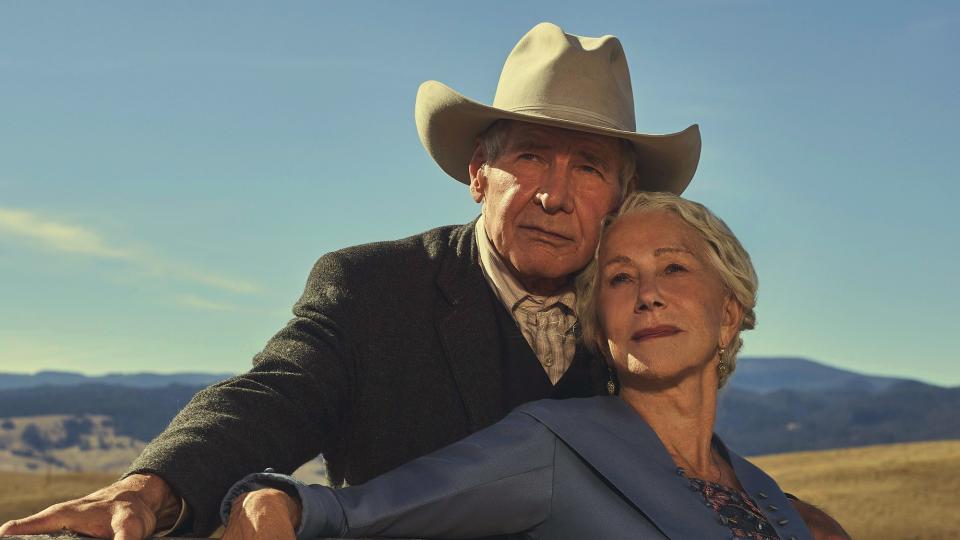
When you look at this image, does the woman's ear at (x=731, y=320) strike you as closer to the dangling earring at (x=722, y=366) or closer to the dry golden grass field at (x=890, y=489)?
the dangling earring at (x=722, y=366)

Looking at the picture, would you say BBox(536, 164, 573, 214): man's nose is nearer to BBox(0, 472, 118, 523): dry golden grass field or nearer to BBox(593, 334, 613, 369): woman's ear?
BBox(593, 334, 613, 369): woman's ear

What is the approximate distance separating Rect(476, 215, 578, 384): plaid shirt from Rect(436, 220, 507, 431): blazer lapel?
0.06 m

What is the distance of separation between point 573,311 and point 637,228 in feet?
2.37

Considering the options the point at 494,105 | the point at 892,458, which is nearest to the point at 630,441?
the point at 494,105

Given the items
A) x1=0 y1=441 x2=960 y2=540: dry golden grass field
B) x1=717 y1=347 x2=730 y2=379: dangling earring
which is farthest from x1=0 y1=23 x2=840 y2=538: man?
x1=0 y1=441 x2=960 y2=540: dry golden grass field

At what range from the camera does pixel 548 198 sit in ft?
12.9

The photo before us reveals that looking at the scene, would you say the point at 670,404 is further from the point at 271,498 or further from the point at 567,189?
the point at 271,498

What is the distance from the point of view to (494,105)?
442cm

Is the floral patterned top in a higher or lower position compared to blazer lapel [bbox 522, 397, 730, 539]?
lower

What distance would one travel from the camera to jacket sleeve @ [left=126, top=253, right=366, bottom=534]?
3074 mm

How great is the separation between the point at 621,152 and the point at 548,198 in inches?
17.0

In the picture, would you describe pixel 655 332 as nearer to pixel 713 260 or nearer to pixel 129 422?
pixel 713 260

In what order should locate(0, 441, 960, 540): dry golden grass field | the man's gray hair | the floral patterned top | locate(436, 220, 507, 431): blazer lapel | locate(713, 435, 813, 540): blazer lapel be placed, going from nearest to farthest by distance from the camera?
the floral patterned top, locate(713, 435, 813, 540): blazer lapel, locate(436, 220, 507, 431): blazer lapel, the man's gray hair, locate(0, 441, 960, 540): dry golden grass field

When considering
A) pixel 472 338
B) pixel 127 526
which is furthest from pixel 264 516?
pixel 472 338
